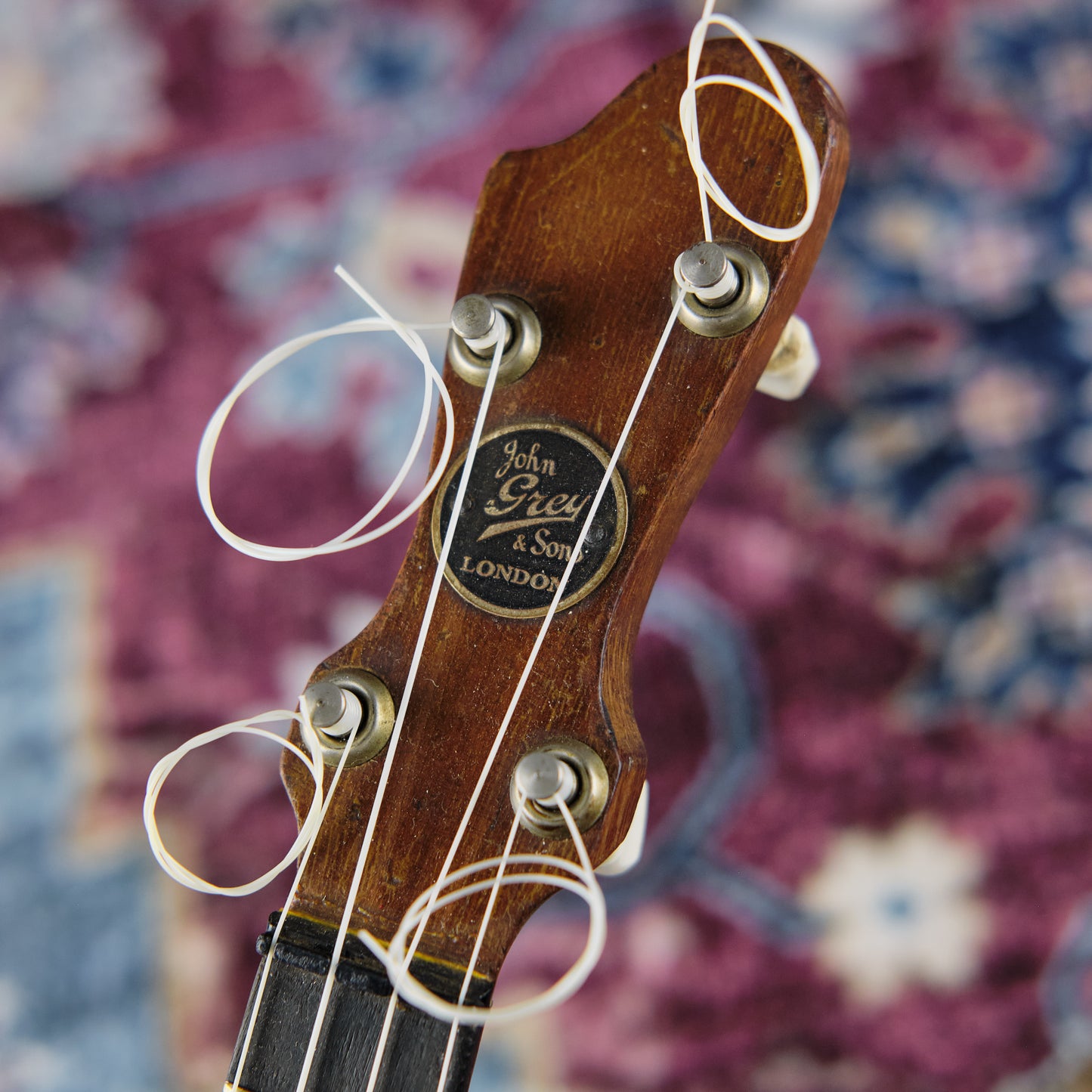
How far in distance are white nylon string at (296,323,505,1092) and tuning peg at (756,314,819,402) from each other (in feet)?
0.48

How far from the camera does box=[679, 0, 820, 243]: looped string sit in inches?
16.7

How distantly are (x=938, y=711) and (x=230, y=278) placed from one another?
2.39 ft

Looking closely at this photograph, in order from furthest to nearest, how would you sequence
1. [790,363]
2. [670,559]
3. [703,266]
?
[670,559], [790,363], [703,266]

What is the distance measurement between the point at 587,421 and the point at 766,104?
16 centimetres

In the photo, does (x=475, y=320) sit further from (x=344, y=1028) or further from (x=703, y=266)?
(x=344, y=1028)

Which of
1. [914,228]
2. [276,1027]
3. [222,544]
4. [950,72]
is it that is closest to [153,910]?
[222,544]

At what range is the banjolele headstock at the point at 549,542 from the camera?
459mm

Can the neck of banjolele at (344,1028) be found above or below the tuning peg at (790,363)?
below

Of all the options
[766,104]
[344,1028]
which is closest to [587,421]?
[766,104]

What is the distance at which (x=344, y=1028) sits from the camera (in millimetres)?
467

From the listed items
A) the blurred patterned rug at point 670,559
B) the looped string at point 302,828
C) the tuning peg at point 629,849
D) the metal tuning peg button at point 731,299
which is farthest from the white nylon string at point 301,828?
the blurred patterned rug at point 670,559

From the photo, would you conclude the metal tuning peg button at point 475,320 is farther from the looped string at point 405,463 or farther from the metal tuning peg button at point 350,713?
the metal tuning peg button at point 350,713

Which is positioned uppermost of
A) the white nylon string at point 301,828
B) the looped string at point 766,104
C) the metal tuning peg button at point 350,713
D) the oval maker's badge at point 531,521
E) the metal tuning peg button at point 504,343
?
the looped string at point 766,104

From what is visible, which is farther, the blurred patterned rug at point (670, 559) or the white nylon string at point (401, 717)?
the blurred patterned rug at point (670, 559)
